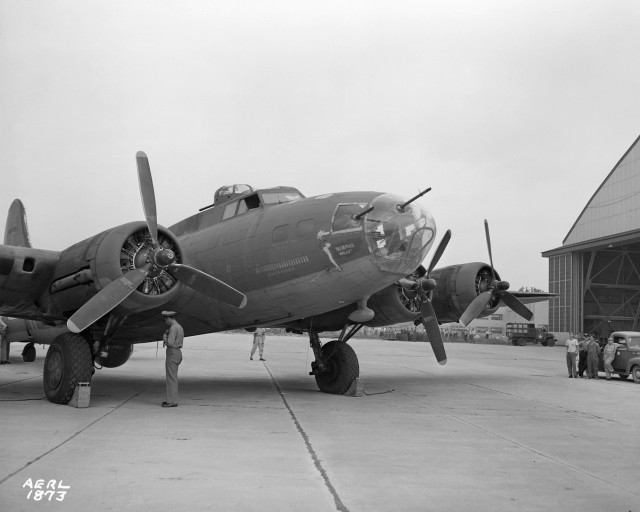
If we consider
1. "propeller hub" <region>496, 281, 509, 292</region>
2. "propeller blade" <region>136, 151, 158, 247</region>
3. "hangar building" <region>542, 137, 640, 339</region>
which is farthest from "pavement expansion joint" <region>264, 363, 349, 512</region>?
"hangar building" <region>542, 137, 640, 339</region>

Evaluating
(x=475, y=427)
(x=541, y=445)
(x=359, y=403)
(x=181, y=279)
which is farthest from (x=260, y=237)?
(x=541, y=445)

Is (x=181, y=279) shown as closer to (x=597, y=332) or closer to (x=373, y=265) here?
(x=373, y=265)

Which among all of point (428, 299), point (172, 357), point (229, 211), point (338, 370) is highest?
point (229, 211)

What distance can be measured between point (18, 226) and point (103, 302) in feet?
28.6

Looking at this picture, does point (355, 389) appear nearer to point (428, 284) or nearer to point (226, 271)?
point (428, 284)

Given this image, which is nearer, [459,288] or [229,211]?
[229,211]

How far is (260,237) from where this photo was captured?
12.9 metres

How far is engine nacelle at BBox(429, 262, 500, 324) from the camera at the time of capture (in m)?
18.1

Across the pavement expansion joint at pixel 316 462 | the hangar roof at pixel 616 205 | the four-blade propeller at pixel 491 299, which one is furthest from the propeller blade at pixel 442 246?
the hangar roof at pixel 616 205

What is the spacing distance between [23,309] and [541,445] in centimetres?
1071

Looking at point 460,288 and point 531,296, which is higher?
point 460,288

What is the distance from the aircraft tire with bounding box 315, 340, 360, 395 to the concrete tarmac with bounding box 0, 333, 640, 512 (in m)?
0.50

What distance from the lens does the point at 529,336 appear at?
64438mm

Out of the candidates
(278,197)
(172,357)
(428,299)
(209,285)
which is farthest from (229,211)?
(428,299)
